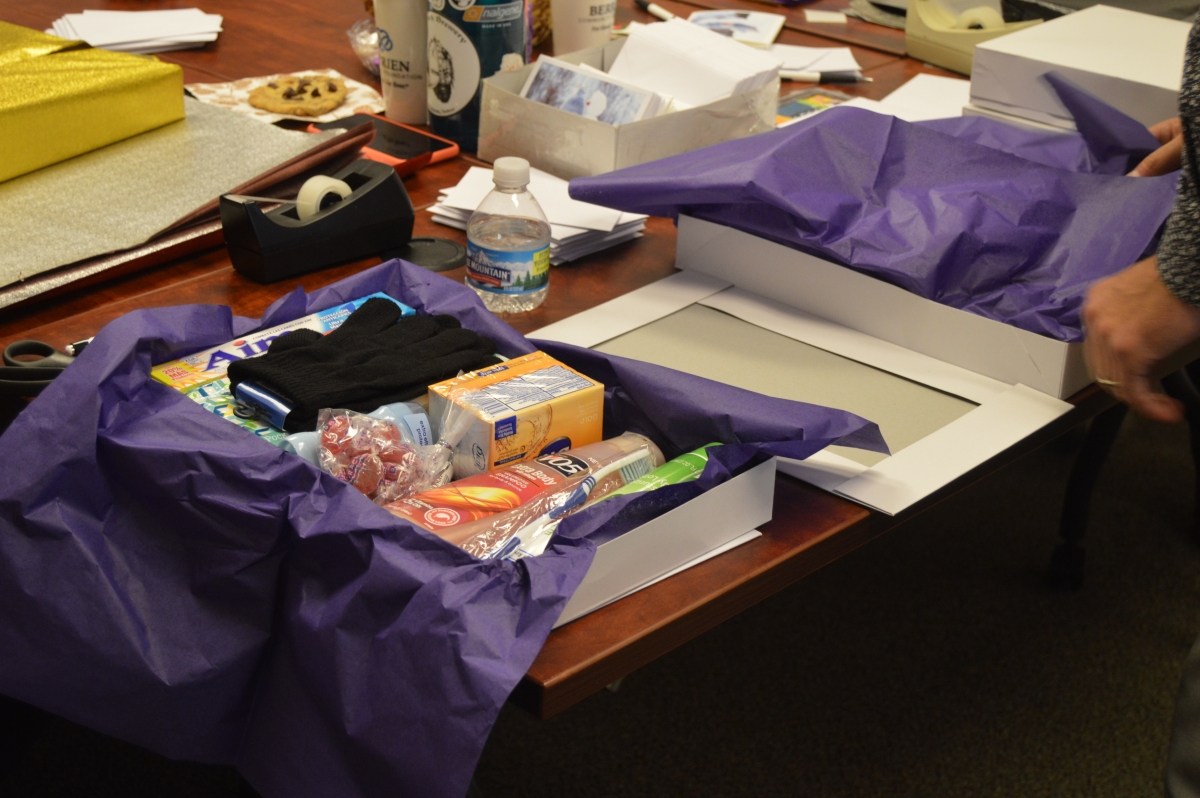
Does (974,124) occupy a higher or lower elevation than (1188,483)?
higher

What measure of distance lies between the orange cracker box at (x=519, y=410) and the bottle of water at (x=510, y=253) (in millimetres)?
209

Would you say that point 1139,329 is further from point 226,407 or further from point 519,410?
point 226,407

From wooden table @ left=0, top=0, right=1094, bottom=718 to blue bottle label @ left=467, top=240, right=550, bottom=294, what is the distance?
40 mm

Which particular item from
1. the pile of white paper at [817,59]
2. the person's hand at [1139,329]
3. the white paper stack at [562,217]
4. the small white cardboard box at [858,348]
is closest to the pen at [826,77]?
the pile of white paper at [817,59]

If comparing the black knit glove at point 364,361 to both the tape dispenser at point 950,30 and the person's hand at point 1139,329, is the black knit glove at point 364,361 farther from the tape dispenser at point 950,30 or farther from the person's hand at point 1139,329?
the tape dispenser at point 950,30

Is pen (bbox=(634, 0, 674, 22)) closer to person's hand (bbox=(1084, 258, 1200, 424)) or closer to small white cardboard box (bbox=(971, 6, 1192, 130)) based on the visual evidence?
small white cardboard box (bbox=(971, 6, 1192, 130))

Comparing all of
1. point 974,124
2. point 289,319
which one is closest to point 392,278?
point 289,319

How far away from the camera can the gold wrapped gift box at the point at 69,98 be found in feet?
3.64

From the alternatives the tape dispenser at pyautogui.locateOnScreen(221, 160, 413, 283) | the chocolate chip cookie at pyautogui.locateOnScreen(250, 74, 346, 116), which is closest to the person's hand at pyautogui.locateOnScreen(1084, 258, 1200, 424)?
the tape dispenser at pyautogui.locateOnScreen(221, 160, 413, 283)

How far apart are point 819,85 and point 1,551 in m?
1.36

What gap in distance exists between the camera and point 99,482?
2.15 ft

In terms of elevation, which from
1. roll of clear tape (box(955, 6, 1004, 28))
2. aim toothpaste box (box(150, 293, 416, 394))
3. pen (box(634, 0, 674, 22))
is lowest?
aim toothpaste box (box(150, 293, 416, 394))

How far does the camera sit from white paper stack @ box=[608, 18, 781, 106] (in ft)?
4.42

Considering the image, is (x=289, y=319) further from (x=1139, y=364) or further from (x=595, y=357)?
(x=1139, y=364)
